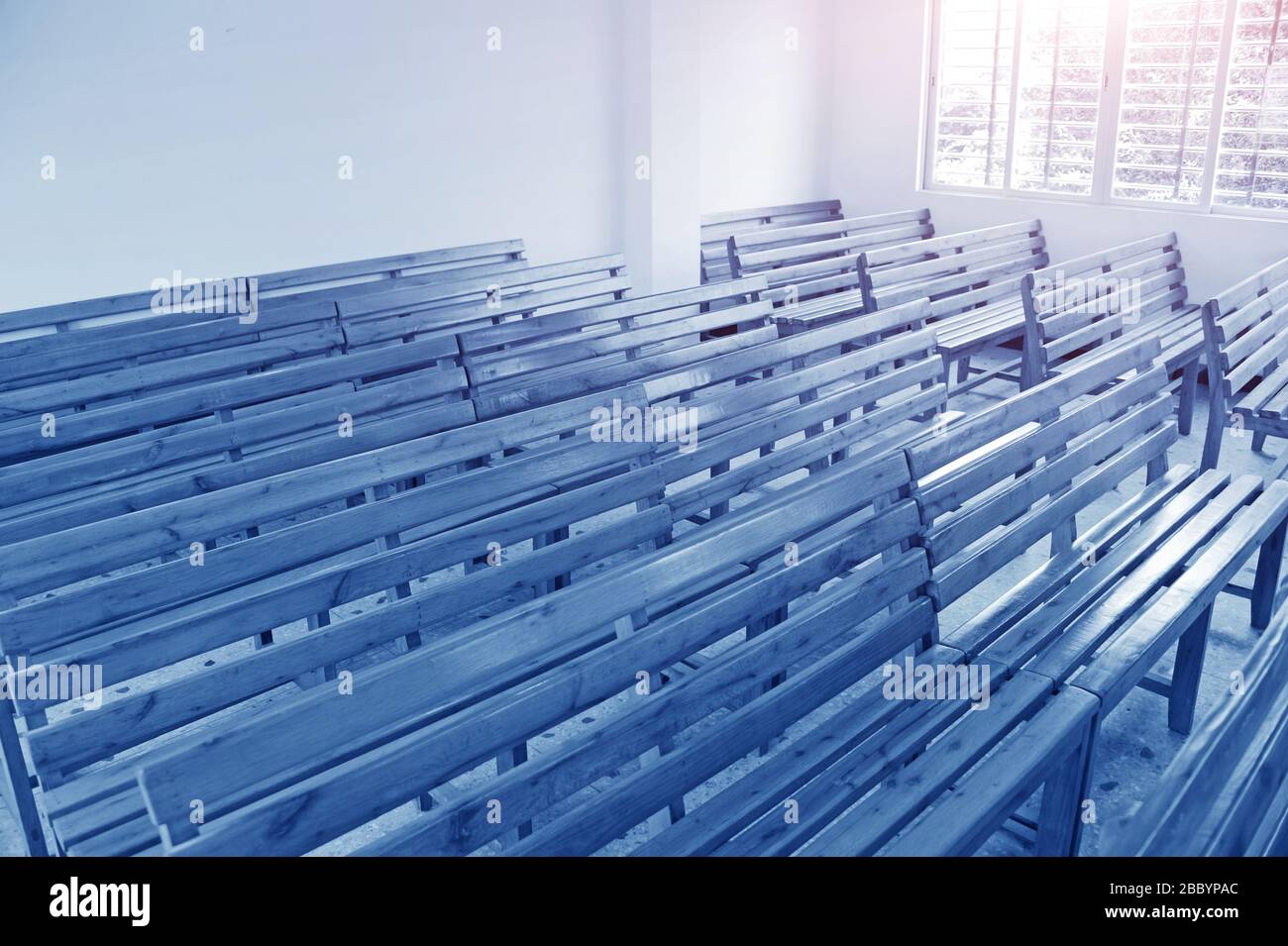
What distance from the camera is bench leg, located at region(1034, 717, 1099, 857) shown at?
1.97 m

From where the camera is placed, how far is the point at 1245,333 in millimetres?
4000

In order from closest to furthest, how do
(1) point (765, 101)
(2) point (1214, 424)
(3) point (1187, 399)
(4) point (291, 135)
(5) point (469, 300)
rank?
(2) point (1214, 424) < (5) point (469, 300) < (3) point (1187, 399) < (4) point (291, 135) < (1) point (765, 101)

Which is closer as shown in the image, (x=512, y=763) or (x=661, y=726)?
(x=661, y=726)

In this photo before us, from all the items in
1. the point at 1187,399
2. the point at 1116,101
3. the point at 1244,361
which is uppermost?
the point at 1116,101

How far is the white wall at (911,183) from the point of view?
5.64 m

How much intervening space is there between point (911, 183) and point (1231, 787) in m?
6.23

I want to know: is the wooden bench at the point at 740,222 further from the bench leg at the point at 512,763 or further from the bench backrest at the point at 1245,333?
the bench leg at the point at 512,763

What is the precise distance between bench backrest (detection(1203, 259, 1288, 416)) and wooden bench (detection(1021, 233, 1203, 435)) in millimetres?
311

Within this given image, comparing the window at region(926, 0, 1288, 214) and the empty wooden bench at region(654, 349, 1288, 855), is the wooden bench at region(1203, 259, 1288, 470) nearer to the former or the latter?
the empty wooden bench at region(654, 349, 1288, 855)

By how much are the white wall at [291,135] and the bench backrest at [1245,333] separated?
3.42m

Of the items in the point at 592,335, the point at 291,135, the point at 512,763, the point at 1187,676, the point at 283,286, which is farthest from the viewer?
the point at 291,135

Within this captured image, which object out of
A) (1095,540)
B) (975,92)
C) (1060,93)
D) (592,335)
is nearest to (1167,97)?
(1060,93)

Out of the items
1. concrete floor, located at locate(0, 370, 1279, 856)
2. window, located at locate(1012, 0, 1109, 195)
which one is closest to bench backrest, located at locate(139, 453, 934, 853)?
concrete floor, located at locate(0, 370, 1279, 856)

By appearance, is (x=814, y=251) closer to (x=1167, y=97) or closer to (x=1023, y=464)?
(x=1167, y=97)
